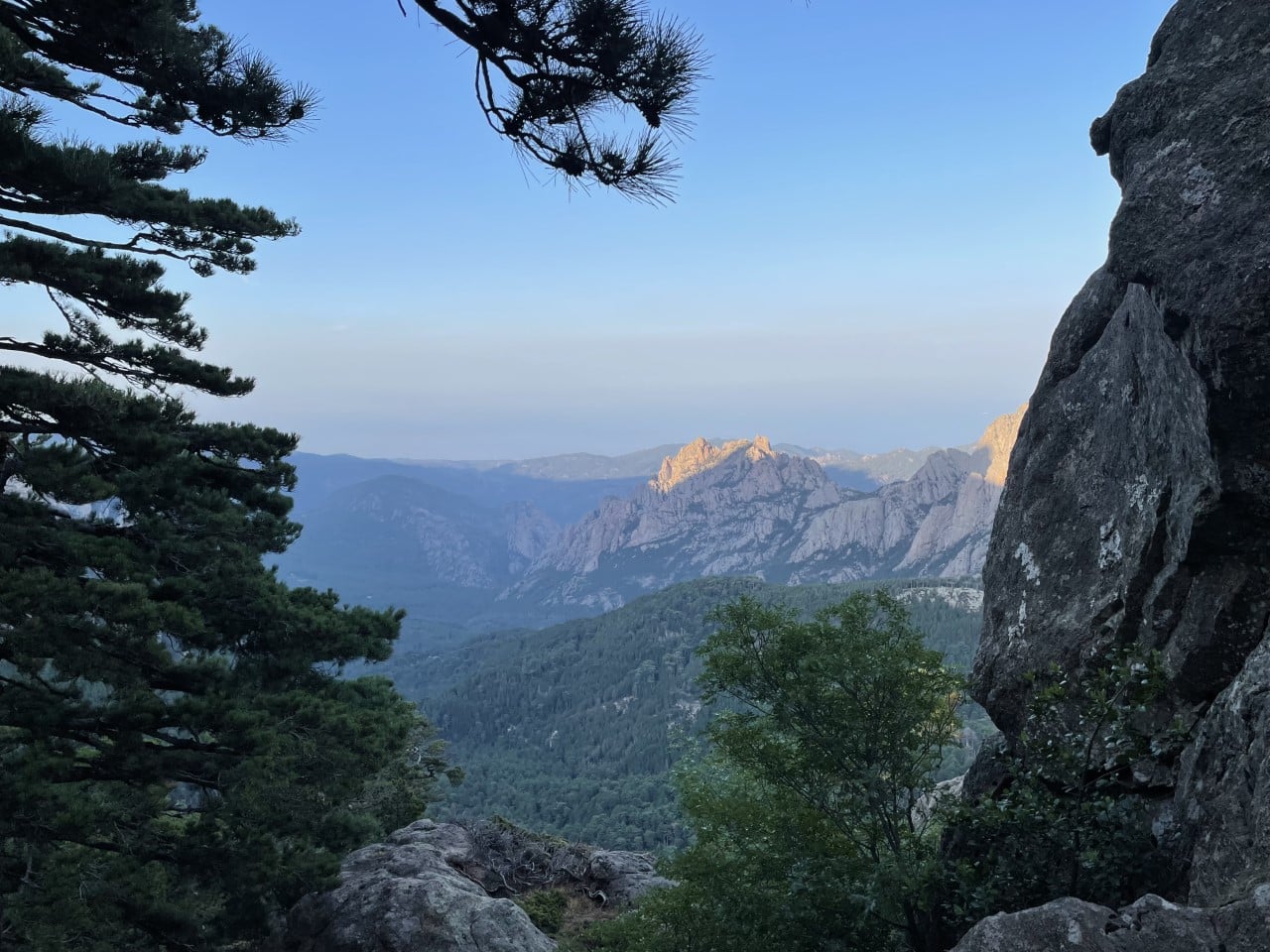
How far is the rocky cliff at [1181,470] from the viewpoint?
275 inches

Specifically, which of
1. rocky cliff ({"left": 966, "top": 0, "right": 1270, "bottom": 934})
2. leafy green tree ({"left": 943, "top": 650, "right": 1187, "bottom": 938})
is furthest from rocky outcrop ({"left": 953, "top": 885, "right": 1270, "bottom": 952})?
leafy green tree ({"left": 943, "top": 650, "right": 1187, "bottom": 938})

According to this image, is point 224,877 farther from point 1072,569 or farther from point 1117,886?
point 1072,569

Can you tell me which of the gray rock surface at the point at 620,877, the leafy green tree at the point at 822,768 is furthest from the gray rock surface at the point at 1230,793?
the gray rock surface at the point at 620,877

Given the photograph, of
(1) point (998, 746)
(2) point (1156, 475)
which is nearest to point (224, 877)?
(1) point (998, 746)

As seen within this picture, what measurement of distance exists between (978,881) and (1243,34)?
1040 cm

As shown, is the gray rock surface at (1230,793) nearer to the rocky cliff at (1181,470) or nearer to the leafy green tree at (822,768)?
the rocky cliff at (1181,470)

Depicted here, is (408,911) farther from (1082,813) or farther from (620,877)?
(1082,813)

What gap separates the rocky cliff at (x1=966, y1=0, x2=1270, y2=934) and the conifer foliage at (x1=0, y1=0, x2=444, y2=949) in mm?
9584

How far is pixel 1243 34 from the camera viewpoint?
9484mm

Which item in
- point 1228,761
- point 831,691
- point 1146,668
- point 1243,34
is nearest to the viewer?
point 1228,761

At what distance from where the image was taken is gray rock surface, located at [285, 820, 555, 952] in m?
13.0

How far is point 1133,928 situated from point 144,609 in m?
11.6

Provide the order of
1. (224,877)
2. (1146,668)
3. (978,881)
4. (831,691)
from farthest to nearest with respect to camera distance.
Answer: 1. (224,877)
2. (831,691)
3. (978,881)
4. (1146,668)

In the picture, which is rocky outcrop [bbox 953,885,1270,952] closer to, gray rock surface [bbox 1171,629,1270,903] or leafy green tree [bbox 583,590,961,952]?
gray rock surface [bbox 1171,629,1270,903]
